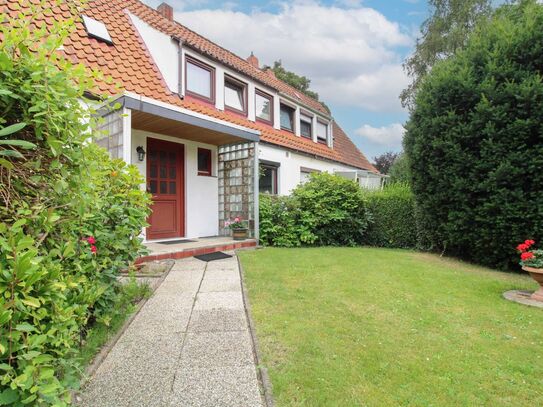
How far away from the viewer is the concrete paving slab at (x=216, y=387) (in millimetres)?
2016

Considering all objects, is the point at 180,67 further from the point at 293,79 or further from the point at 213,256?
the point at 293,79

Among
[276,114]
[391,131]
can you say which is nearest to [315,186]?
[276,114]

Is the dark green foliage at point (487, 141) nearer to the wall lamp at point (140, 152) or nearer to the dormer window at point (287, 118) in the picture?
the wall lamp at point (140, 152)

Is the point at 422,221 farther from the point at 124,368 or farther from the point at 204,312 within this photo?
the point at 124,368

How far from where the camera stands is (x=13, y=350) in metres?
1.11

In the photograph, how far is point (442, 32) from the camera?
15234mm

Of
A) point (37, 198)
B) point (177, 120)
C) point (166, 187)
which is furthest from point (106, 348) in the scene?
point (166, 187)

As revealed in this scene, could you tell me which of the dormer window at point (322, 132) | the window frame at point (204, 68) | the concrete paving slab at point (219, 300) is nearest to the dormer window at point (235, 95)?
the window frame at point (204, 68)

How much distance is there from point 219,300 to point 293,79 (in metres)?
24.6

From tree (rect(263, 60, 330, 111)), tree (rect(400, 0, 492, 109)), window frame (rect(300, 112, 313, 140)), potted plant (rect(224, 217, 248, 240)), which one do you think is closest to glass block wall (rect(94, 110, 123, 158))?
potted plant (rect(224, 217, 248, 240))

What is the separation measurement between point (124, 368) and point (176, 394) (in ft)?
1.86

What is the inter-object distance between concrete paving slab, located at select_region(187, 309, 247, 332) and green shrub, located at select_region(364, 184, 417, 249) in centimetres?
655

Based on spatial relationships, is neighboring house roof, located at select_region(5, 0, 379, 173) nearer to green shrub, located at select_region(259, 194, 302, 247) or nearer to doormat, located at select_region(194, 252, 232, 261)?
green shrub, located at select_region(259, 194, 302, 247)

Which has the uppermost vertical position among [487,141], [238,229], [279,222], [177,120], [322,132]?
[322,132]
